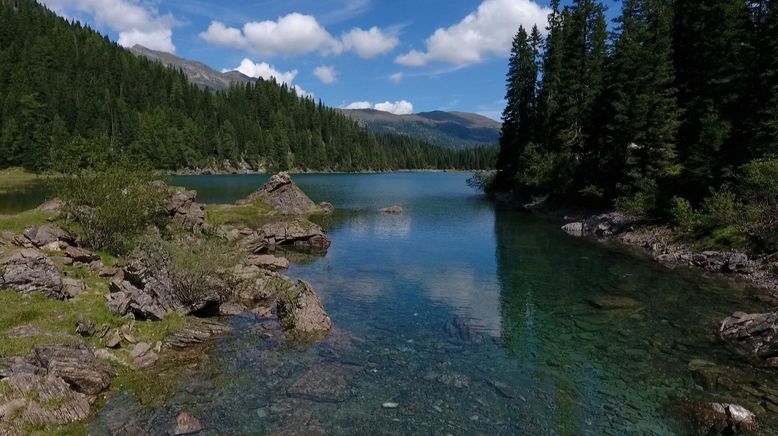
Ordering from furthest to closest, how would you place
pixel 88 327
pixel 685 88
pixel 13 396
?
pixel 685 88
pixel 88 327
pixel 13 396

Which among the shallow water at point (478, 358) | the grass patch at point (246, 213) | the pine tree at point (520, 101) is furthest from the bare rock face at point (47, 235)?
the pine tree at point (520, 101)

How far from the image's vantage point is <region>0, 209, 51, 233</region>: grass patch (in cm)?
2844

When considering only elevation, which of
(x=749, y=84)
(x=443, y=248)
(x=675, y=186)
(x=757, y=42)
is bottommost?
(x=443, y=248)

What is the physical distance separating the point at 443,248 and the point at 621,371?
87.6 feet

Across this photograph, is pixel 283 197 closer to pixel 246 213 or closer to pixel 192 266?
pixel 246 213

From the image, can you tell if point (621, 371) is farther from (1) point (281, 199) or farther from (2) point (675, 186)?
(1) point (281, 199)

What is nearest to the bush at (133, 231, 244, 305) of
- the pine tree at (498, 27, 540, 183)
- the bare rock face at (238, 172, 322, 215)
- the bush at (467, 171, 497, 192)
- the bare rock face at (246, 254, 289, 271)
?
the bare rock face at (246, 254, 289, 271)

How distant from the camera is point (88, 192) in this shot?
97.0 ft

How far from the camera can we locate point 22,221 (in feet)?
99.6

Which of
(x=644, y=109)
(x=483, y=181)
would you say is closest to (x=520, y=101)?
(x=483, y=181)

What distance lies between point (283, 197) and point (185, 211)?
24826 millimetres

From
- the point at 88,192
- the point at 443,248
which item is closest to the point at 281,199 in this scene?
the point at 443,248

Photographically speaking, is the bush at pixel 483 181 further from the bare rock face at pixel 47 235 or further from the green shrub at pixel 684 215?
the bare rock face at pixel 47 235

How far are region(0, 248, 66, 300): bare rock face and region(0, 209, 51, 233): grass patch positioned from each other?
8956 millimetres
